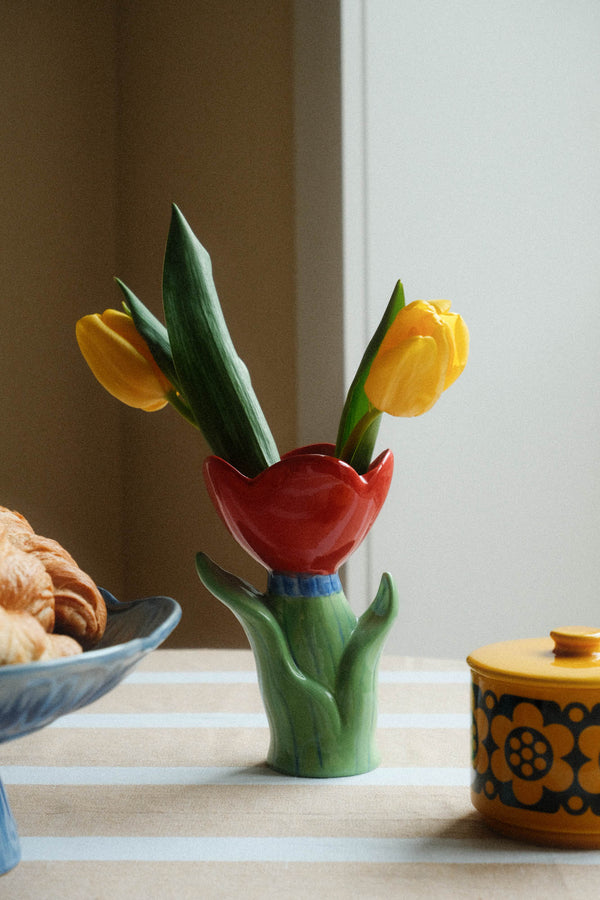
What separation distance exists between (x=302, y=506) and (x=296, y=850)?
215 millimetres

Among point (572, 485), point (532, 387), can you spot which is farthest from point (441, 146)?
point (572, 485)

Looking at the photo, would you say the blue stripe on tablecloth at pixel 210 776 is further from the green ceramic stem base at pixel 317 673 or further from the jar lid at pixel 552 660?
the jar lid at pixel 552 660

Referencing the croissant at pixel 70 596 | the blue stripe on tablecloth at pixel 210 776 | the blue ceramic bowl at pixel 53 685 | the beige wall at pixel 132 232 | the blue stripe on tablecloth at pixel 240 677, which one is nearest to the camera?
the blue ceramic bowl at pixel 53 685

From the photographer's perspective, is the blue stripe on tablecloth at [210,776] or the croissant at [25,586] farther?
the blue stripe on tablecloth at [210,776]

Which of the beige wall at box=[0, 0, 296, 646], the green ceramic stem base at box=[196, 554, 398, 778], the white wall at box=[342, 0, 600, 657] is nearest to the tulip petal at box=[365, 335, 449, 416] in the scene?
the green ceramic stem base at box=[196, 554, 398, 778]

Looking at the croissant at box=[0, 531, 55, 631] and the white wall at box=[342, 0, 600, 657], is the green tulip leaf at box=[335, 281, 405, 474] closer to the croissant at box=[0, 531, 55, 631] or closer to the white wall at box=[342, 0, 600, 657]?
the croissant at box=[0, 531, 55, 631]

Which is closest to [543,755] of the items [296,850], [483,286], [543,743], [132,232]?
[543,743]

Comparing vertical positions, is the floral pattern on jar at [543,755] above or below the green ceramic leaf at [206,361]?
below

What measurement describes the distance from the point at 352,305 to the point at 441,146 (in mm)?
376

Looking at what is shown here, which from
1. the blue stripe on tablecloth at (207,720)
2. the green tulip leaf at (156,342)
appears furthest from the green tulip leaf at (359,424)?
the blue stripe on tablecloth at (207,720)

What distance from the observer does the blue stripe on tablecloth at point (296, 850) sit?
503 millimetres

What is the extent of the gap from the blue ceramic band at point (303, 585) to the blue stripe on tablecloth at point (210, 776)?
0.13 metres

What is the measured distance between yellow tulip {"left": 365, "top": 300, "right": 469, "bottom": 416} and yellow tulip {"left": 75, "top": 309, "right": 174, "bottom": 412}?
0.57 ft

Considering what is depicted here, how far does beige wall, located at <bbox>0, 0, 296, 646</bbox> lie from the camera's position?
2.03 metres
